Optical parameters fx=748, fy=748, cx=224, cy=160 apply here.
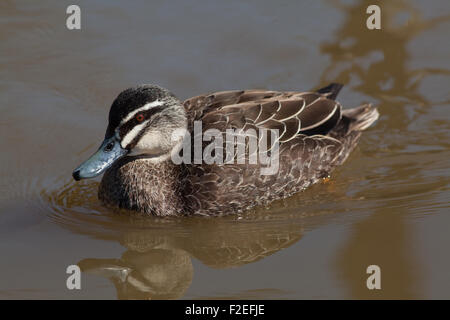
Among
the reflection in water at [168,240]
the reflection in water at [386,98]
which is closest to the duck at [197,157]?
the reflection in water at [168,240]

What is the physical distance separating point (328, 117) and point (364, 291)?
294 centimetres

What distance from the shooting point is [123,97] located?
8258 millimetres

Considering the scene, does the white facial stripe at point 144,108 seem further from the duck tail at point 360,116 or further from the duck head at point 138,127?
the duck tail at point 360,116

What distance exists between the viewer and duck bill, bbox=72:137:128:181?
833 cm

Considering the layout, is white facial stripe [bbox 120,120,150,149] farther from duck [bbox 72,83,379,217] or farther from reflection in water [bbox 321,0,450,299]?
reflection in water [bbox 321,0,450,299]

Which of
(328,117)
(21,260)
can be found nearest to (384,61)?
(328,117)

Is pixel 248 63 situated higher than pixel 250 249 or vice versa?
pixel 248 63

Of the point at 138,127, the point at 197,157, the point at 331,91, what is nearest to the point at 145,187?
the point at 197,157

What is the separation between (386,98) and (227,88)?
96.9 inches

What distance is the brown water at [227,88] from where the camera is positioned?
311 inches

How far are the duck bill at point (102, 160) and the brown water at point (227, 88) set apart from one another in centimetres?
76

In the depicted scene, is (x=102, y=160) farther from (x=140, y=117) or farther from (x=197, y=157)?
(x=197, y=157)

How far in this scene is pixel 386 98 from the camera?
11531 mm

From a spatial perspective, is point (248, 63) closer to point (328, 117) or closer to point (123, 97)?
point (328, 117)
